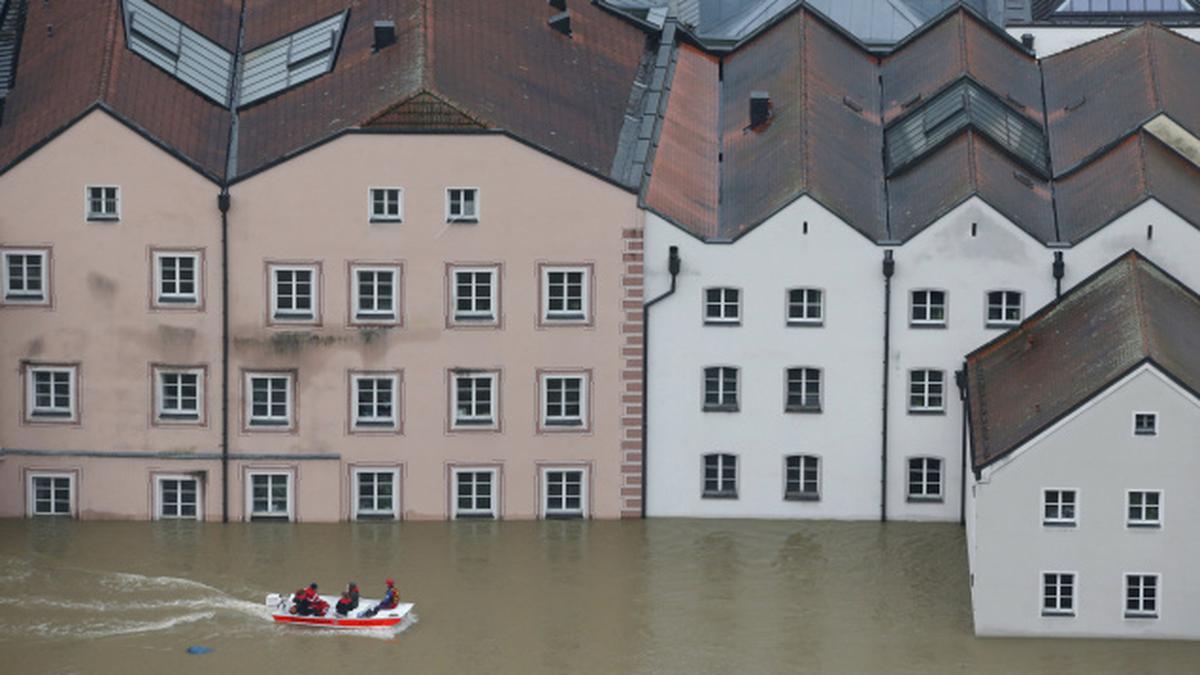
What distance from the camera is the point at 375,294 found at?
122500 mm

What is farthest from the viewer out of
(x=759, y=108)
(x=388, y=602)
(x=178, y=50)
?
(x=178, y=50)

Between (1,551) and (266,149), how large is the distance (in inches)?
727

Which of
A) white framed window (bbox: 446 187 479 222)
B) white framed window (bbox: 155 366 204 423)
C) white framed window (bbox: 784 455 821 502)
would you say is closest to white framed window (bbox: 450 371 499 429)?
white framed window (bbox: 446 187 479 222)

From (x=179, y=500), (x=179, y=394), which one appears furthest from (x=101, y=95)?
(x=179, y=500)

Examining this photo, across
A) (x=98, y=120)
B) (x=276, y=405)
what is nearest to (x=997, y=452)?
(x=276, y=405)

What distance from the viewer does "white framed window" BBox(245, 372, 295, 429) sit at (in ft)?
404

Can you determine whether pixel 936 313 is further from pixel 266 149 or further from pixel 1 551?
pixel 1 551

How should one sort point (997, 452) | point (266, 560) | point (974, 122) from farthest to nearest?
point (974, 122) < point (266, 560) < point (997, 452)

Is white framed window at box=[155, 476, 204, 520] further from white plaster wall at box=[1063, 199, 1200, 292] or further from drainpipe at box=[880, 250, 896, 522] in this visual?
white plaster wall at box=[1063, 199, 1200, 292]

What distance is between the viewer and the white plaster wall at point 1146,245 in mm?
121062

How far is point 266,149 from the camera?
124 meters

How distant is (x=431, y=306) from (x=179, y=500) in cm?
1241

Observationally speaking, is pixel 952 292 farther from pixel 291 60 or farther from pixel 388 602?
pixel 291 60

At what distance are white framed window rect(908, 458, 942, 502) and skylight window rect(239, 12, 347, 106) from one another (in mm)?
28288
